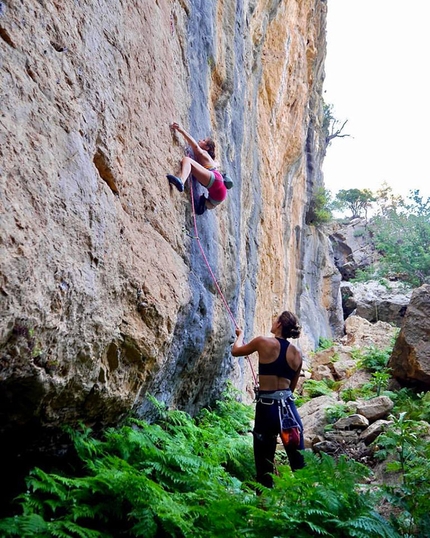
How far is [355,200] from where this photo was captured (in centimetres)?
5559

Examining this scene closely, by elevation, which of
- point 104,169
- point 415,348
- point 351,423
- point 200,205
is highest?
point 200,205

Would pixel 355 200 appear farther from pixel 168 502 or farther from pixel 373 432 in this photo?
pixel 168 502

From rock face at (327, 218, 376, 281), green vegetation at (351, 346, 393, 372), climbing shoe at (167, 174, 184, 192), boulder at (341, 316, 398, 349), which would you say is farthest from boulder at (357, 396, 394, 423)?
rock face at (327, 218, 376, 281)

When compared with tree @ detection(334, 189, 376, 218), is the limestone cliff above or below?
below

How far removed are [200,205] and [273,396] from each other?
3.11 m

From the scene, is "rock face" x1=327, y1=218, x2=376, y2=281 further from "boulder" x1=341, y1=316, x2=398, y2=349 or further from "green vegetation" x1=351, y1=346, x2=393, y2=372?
"green vegetation" x1=351, y1=346, x2=393, y2=372

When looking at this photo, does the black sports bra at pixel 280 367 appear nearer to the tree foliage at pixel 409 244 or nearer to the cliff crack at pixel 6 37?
the cliff crack at pixel 6 37

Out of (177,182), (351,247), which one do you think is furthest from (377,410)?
(351,247)

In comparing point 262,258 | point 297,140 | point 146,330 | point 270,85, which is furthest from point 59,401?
point 297,140

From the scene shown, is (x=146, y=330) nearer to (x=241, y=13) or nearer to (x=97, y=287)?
(x=97, y=287)

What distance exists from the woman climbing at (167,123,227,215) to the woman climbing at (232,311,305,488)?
235 centimetres

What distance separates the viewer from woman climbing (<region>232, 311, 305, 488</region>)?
541cm

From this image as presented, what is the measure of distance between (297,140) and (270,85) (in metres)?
4.68

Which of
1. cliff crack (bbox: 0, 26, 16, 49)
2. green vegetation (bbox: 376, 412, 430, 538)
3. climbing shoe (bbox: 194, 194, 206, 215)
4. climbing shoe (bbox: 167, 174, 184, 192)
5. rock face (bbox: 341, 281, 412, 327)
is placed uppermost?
rock face (bbox: 341, 281, 412, 327)
